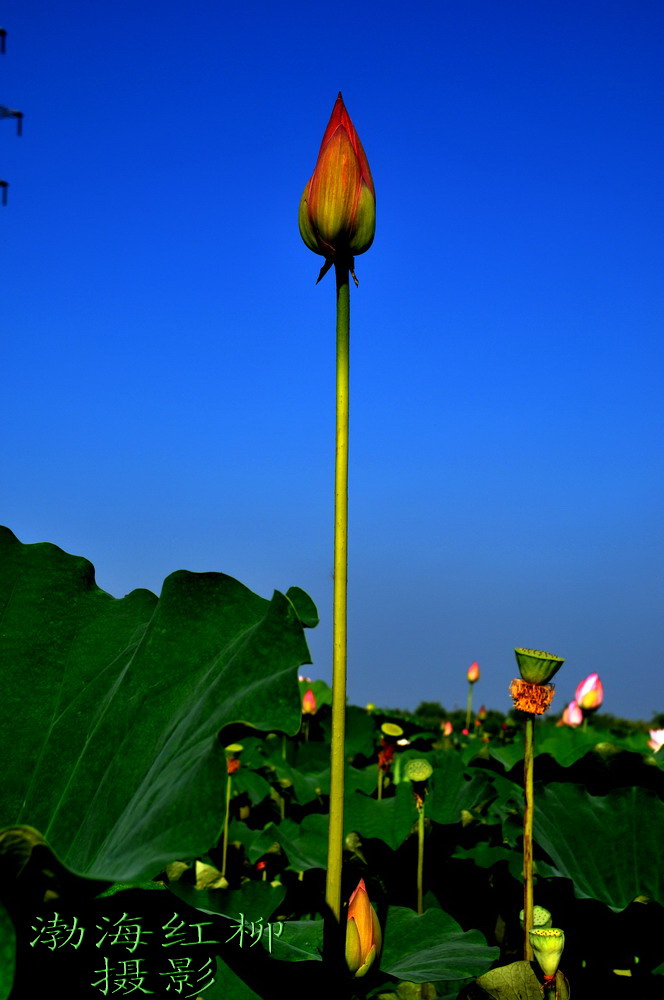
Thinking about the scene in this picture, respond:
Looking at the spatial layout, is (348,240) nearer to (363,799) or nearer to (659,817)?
(659,817)

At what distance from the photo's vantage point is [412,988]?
4.11 ft

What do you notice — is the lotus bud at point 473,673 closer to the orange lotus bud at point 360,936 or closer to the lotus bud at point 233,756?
the lotus bud at point 233,756

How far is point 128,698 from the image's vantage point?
1077 mm

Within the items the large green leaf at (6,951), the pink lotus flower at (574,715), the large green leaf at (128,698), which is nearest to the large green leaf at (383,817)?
the large green leaf at (128,698)

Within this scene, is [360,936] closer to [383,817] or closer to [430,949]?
[430,949]

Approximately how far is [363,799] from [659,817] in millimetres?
654

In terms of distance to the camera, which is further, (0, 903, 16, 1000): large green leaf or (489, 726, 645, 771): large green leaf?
(489, 726, 645, 771): large green leaf

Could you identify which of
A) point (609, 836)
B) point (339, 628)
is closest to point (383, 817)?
point (609, 836)

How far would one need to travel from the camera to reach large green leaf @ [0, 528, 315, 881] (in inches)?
29.8

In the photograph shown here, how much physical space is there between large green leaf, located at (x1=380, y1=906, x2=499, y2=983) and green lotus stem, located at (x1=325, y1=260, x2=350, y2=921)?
10.5 inches

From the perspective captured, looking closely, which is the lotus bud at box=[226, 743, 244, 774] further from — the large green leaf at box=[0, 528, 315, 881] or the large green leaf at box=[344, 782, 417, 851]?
the large green leaf at box=[0, 528, 315, 881]

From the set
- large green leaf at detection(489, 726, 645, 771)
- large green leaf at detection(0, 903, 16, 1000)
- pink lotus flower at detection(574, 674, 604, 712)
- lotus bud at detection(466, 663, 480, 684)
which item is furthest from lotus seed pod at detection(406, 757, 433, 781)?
lotus bud at detection(466, 663, 480, 684)

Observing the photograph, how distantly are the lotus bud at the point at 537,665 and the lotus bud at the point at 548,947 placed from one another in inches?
10.1

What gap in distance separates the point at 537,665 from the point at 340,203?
54cm
